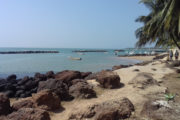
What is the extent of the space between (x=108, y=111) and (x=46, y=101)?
2.48 m

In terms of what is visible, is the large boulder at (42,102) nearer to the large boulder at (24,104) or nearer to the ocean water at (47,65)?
the large boulder at (24,104)

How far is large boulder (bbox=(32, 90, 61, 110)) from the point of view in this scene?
5420 mm

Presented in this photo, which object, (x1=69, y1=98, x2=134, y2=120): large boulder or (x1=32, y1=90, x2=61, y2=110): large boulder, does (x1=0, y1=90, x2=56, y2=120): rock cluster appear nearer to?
(x1=32, y1=90, x2=61, y2=110): large boulder

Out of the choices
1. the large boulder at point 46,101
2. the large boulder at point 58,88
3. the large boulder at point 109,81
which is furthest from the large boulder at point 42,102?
the large boulder at point 109,81

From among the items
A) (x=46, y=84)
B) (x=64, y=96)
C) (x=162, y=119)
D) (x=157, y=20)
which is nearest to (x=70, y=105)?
(x=64, y=96)

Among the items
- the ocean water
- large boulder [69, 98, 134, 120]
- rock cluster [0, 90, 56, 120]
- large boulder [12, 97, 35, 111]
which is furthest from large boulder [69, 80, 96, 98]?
the ocean water

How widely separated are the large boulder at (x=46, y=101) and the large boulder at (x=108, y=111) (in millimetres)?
1374

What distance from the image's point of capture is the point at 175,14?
8.62 metres

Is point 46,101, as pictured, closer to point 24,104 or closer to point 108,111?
point 24,104

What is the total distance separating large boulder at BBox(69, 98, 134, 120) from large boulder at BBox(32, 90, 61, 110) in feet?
4.51

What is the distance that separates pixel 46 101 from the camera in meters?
5.55

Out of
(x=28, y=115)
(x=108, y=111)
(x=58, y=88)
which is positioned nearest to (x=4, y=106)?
→ (x=28, y=115)

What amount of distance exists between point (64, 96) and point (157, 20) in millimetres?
8191

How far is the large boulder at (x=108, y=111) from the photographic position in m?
3.99
